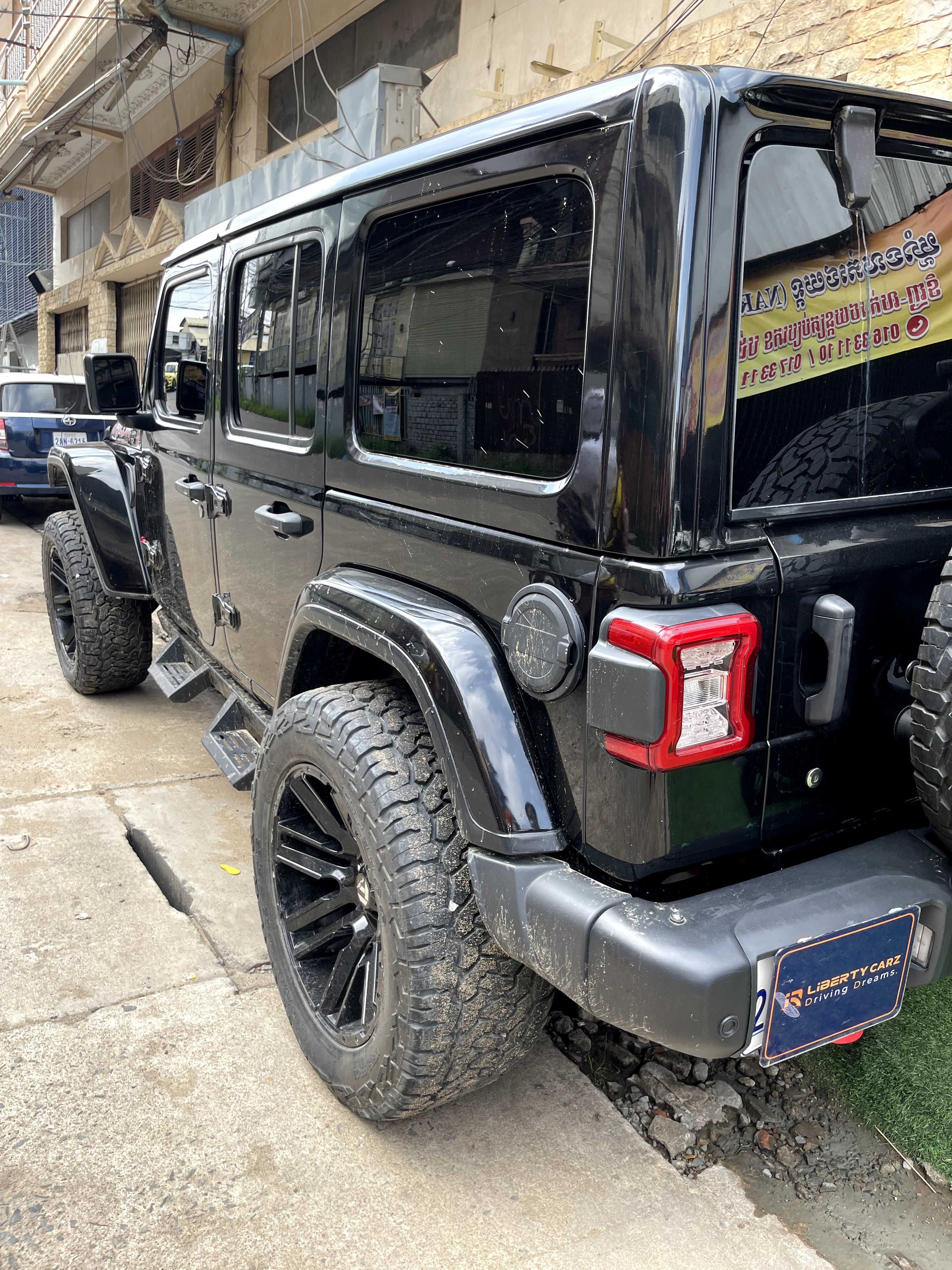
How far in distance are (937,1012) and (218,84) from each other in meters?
13.4

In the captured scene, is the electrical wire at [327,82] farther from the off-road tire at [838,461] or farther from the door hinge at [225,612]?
the off-road tire at [838,461]

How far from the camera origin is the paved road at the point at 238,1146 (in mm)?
1917

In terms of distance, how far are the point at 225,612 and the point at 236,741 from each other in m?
0.45

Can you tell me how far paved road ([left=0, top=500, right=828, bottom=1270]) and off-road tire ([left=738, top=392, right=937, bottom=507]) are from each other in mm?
1475

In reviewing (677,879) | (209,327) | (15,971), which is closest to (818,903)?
(677,879)

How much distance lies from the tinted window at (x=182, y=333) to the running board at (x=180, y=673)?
0.98 m

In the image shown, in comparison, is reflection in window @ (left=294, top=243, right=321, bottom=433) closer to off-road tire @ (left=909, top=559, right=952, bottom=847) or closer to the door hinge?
the door hinge

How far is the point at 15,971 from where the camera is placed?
2.73 meters

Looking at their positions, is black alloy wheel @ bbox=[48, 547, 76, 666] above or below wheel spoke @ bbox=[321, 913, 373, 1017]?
above

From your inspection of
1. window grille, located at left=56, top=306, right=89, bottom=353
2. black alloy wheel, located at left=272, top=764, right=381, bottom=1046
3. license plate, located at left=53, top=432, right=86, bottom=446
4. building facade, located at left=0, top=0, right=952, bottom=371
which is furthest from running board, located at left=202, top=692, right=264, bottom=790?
window grille, located at left=56, top=306, right=89, bottom=353

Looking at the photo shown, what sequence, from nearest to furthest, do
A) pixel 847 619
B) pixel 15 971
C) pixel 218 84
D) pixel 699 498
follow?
pixel 699 498, pixel 847 619, pixel 15 971, pixel 218 84

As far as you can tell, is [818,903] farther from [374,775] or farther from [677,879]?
[374,775]

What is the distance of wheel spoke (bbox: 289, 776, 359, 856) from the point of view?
221 centimetres

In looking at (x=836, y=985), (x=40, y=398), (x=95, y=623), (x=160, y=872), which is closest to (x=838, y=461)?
(x=836, y=985)
